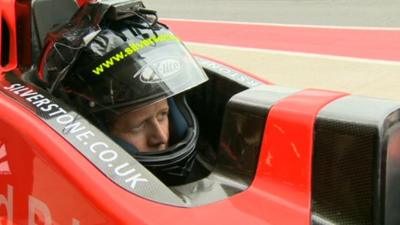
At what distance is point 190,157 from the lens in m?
2.14

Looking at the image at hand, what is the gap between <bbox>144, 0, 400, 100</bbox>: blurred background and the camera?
6.10 meters

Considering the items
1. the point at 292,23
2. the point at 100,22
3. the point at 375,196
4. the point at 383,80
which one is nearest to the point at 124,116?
the point at 100,22

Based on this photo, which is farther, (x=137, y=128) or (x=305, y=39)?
(x=305, y=39)

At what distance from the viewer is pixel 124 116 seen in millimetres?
2062

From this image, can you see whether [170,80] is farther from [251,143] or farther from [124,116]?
[251,143]

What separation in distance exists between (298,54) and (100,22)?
17.7 feet

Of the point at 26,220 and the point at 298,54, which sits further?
the point at 298,54

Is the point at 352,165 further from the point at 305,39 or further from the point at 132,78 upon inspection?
the point at 305,39

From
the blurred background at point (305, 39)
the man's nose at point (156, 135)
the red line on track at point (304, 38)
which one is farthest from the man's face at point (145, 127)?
the red line on track at point (304, 38)

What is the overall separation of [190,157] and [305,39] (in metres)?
6.33

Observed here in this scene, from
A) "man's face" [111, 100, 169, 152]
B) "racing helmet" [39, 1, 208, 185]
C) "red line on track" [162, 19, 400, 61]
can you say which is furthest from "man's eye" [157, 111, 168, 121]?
"red line on track" [162, 19, 400, 61]

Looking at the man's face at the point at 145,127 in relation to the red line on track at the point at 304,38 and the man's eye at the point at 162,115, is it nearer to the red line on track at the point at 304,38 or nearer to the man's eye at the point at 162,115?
the man's eye at the point at 162,115

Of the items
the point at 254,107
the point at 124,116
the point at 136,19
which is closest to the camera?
the point at 254,107

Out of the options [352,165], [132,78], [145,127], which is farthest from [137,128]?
[352,165]
